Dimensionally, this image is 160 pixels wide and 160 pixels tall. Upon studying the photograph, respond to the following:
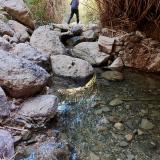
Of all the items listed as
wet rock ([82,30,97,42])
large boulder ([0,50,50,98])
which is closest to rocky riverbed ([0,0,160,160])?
large boulder ([0,50,50,98])

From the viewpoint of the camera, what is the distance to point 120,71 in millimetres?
3920

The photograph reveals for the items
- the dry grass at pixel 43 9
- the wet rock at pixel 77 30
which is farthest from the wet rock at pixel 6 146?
the dry grass at pixel 43 9

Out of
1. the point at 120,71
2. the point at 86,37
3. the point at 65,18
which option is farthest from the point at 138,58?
the point at 65,18

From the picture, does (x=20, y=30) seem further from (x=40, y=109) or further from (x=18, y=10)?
(x=40, y=109)

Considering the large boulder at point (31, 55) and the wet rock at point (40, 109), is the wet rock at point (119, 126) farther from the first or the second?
the large boulder at point (31, 55)

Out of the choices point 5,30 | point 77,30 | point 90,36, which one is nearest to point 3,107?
point 5,30

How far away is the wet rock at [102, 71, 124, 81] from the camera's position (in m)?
3.70

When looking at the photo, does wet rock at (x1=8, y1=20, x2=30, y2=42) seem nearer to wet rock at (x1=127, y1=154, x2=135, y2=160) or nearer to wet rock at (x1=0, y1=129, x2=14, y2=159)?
wet rock at (x1=0, y1=129, x2=14, y2=159)

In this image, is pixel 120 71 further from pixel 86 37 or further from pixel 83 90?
pixel 86 37

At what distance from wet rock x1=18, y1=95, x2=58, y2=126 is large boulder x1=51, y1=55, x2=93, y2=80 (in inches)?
33.2

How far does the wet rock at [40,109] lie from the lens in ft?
8.84

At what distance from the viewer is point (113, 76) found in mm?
3742

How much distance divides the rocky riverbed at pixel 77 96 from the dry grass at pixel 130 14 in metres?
0.13

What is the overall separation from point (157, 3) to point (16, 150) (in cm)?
236
